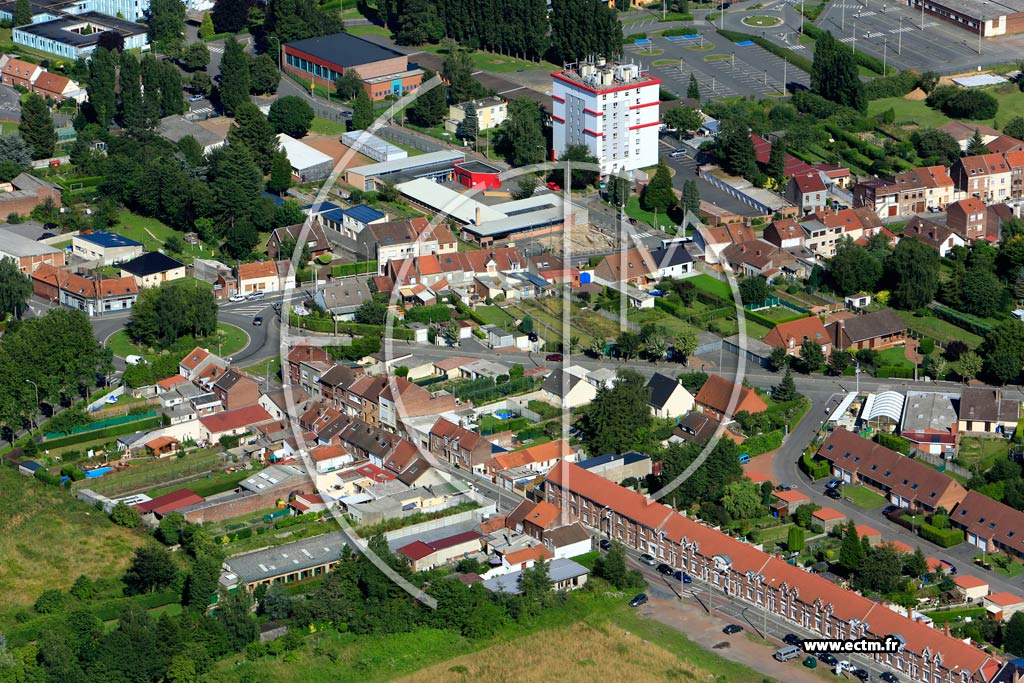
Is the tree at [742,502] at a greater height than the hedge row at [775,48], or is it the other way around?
the hedge row at [775,48]

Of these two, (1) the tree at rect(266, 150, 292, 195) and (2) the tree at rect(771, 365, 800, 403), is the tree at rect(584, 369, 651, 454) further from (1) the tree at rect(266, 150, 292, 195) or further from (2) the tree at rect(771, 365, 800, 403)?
(1) the tree at rect(266, 150, 292, 195)

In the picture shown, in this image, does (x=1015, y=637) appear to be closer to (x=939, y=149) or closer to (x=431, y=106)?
(x=939, y=149)

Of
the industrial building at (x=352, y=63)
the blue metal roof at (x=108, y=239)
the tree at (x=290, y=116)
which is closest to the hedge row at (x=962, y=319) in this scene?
the blue metal roof at (x=108, y=239)

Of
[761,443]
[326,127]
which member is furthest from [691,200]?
[326,127]

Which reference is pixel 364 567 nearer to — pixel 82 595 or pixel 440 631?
pixel 440 631

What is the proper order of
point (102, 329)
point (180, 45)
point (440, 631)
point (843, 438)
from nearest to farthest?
point (440, 631)
point (843, 438)
point (102, 329)
point (180, 45)

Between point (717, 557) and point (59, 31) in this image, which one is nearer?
point (717, 557)

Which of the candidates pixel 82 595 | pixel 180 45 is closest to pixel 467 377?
pixel 82 595

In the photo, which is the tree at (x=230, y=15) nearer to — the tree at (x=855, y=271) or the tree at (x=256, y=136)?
the tree at (x=256, y=136)
